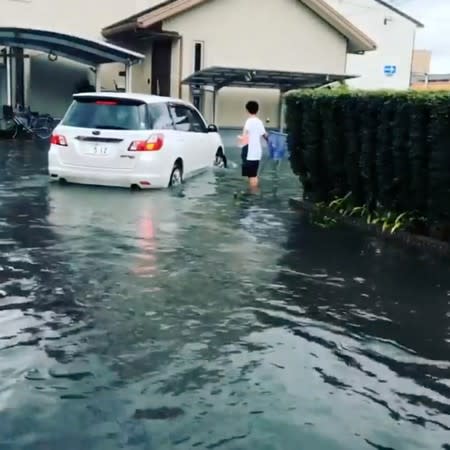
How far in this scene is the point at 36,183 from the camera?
12633 mm

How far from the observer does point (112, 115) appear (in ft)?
38.7

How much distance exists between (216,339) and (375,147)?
498cm

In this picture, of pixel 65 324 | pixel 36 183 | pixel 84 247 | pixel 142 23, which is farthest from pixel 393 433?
pixel 142 23

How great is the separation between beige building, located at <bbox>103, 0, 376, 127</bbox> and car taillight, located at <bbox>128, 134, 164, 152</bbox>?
429 inches

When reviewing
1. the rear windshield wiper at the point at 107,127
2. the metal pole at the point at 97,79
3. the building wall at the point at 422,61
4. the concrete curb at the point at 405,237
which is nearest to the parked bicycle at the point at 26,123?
the metal pole at the point at 97,79

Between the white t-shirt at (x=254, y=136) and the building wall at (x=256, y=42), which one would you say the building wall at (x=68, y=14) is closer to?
the building wall at (x=256, y=42)

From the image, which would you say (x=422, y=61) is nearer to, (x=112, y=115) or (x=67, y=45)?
(x=67, y=45)

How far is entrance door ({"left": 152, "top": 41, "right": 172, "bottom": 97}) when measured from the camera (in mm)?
24344

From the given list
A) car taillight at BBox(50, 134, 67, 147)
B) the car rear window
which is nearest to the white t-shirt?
the car rear window

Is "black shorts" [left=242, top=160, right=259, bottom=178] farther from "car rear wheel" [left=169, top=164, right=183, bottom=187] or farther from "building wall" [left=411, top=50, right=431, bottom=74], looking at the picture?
"building wall" [left=411, top=50, right=431, bottom=74]

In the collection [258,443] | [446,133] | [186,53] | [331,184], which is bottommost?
[258,443]

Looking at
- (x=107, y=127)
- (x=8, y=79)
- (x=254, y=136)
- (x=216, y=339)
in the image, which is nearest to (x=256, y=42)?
(x=8, y=79)

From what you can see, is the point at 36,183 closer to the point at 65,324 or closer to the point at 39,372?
the point at 65,324

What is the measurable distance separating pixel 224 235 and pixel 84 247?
1861 millimetres
